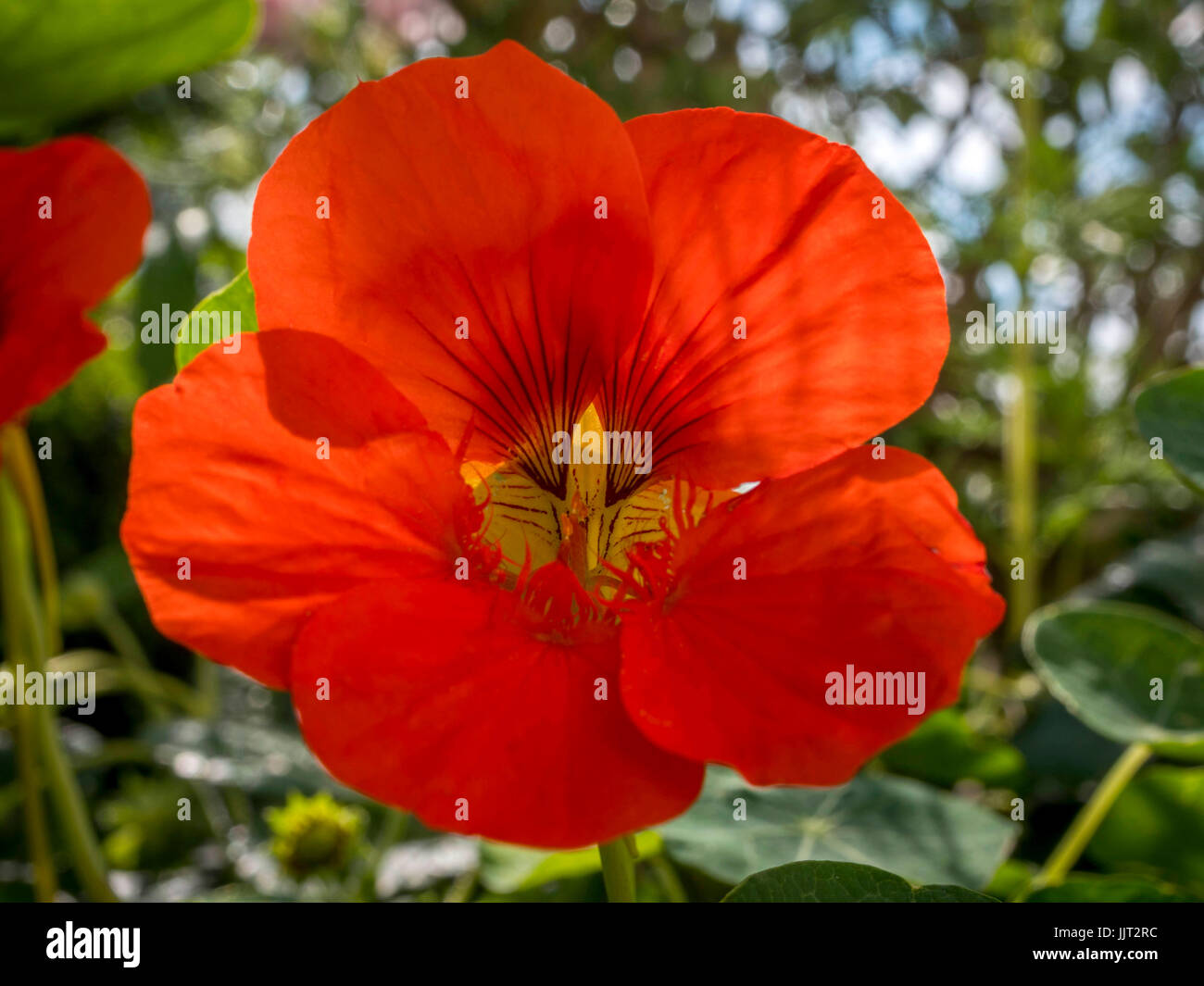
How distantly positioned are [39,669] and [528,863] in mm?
264

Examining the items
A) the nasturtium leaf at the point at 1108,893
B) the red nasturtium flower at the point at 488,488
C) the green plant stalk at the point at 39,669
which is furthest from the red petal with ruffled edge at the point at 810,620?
the green plant stalk at the point at 39,669

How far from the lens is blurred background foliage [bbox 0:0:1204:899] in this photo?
0.59 m

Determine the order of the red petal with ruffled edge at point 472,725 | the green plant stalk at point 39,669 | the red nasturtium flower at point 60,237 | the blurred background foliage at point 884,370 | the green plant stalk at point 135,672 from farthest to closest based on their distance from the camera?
the green plant stalk at point 135,672 → the blurred background foliage at point 884,370 → the green plant stalk at point 39,669 → the red nasturtium flower at point 60,237 → the red petal with ruffled edge at point 472,725

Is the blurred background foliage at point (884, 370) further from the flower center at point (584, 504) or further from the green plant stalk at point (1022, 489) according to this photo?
the flower center at point (584, 504)

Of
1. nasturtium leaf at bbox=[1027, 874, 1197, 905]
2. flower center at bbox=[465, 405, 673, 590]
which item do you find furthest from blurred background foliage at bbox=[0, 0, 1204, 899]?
flower center at bbox=[465, 405, 673, 590]

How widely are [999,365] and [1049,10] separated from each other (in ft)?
1.25

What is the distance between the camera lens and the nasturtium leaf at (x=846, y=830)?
0.49m

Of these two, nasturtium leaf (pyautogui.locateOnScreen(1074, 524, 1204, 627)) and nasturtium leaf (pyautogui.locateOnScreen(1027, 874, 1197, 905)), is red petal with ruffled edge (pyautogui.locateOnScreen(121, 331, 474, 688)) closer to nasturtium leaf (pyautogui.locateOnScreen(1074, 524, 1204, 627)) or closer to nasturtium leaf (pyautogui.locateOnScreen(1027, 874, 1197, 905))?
nasturtium leaf (pyautogui.locateOnScreen(1027, 874, 1197, 905))

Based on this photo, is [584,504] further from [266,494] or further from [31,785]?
[31,785]

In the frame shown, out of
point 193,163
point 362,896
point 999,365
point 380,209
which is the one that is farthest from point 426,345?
point 193,163

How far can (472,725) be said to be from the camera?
0.28m

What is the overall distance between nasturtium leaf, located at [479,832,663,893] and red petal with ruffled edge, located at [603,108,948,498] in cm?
23

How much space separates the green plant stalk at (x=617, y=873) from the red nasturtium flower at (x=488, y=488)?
2.4 inches
